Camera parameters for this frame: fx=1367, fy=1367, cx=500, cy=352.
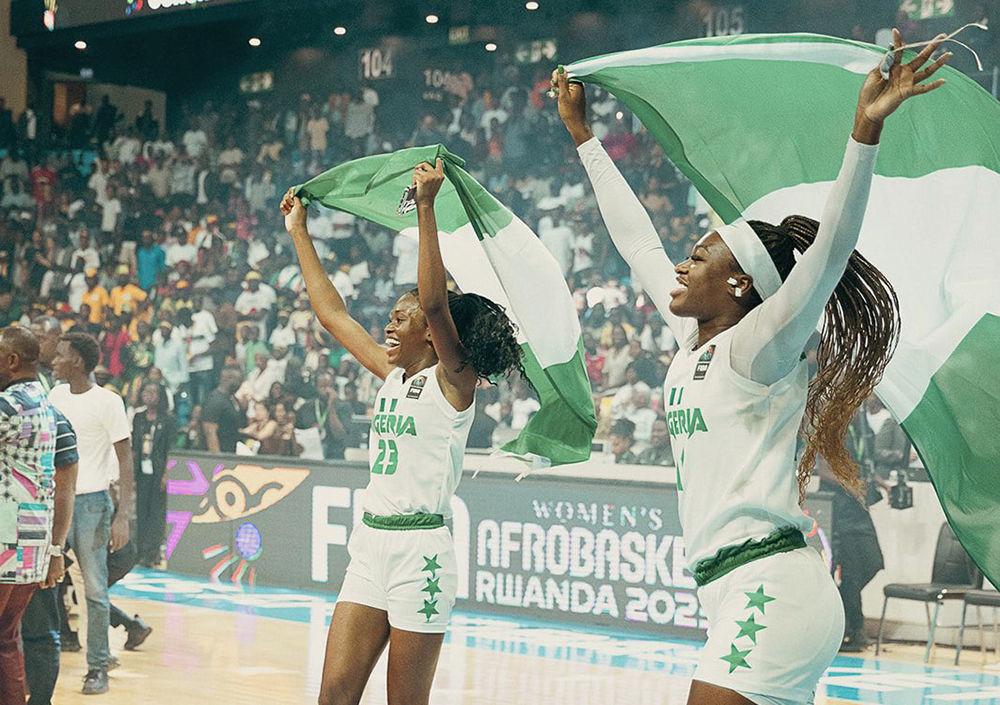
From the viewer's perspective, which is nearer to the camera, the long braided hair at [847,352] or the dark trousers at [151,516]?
the long braided hair at [847,352]

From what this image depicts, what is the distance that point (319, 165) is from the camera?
18359 millimetres

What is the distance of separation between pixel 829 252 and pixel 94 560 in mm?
5612

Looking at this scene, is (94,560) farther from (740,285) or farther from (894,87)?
(894,87)

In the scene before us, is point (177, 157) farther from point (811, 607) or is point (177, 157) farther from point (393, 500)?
point (811, 607)

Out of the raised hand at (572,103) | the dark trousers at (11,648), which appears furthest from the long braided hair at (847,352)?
the dark trousers at (11,648)

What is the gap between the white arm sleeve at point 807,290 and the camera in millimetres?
2701

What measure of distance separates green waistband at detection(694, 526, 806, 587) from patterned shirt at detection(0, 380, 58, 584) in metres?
3.12

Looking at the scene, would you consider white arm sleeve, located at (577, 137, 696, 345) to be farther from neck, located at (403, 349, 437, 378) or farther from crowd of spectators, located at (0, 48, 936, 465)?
crowd of spectators, located at (0, 48, 936, 465)

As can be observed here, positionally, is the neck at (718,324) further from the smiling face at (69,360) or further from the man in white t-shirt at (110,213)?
the man in white t-shirt at (110,213)

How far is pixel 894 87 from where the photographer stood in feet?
8.66

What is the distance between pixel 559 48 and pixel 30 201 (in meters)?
8.03

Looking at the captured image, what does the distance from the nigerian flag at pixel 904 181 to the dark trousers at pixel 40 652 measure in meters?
3.70

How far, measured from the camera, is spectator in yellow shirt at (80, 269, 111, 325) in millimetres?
17359

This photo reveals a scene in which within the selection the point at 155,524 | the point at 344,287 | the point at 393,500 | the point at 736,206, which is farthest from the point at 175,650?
the point at 344,287
